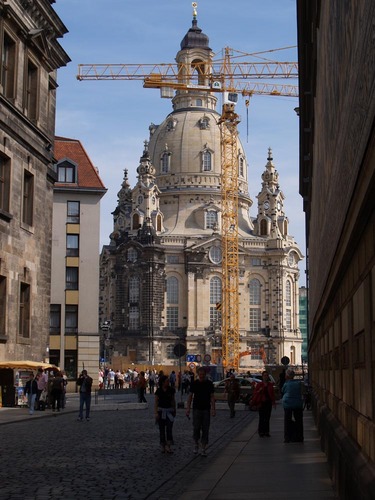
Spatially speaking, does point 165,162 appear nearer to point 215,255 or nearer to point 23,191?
point 215,255

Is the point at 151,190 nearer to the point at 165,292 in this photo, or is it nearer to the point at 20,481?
the point at 165,292

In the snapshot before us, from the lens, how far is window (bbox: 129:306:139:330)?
129 metres

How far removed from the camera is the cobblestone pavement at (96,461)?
41.5ft

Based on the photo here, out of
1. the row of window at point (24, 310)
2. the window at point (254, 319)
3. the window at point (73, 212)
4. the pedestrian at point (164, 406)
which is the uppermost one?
the window at point (73, 212)

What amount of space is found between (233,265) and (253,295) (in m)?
7.53

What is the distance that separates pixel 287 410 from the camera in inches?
804

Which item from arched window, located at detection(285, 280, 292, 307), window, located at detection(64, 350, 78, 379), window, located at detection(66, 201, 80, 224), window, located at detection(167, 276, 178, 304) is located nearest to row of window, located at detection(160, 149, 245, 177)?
window, located at detection(167, 276, 178, 304)

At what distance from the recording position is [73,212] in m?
63.8

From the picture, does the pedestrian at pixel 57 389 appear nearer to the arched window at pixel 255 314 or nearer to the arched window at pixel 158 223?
the arched window at pixel 255 314

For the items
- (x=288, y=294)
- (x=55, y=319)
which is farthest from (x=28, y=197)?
(x=288, y=294)

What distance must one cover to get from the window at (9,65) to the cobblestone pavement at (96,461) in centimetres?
1214

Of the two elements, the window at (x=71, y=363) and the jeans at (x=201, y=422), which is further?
the window at (x=71, y=363)

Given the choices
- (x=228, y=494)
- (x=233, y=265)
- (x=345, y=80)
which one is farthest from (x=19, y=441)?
(x=233, y=265)

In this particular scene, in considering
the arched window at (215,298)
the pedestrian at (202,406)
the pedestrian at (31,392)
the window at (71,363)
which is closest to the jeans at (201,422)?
the pedestrian at (202,406)
